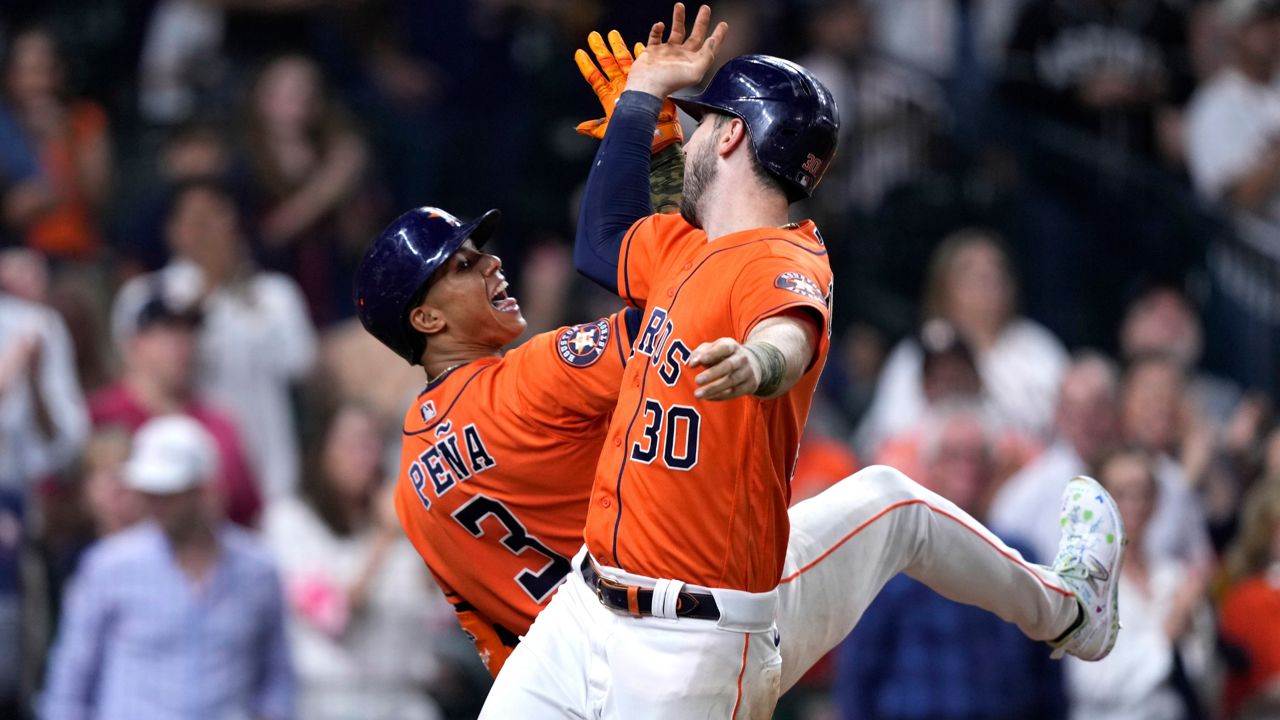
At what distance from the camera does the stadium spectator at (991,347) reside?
955 centimetres

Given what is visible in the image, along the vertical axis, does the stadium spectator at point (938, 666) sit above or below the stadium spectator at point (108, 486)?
below

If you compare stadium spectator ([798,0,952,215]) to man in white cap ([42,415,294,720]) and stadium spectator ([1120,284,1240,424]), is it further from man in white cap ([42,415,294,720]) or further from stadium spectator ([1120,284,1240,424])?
man in white cap ([42,415,294,720])

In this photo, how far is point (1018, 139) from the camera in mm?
12023

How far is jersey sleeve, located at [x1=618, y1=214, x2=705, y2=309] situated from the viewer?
15.1 feet

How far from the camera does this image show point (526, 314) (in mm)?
10250

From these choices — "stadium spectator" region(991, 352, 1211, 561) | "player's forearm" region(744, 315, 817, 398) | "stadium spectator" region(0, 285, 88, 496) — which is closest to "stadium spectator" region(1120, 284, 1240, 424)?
"stadium spectator" region(991, 352, 1211, 561)

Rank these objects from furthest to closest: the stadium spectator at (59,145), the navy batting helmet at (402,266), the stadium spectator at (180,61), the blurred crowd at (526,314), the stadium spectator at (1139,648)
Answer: the stadium spectator at (180,61) → the stadium spectator at (59,145) → the stadium spectator at (1139,648) → the blurred crowd at (526,314) → the navy batting helmet at (402,266)

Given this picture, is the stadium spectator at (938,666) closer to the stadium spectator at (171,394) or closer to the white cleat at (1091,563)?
the white cleat at (1091,563)

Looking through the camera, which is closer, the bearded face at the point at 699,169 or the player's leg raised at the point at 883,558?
the bearded face at the point at 699,169

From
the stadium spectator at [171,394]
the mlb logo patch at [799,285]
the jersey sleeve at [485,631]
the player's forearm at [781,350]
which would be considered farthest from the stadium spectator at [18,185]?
the player's forearm at [781,350]

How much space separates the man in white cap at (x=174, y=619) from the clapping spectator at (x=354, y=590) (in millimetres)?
417

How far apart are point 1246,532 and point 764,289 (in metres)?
5.18

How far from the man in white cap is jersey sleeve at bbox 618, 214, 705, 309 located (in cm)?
361

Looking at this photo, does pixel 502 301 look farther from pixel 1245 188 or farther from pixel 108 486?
pixel 1245 188
